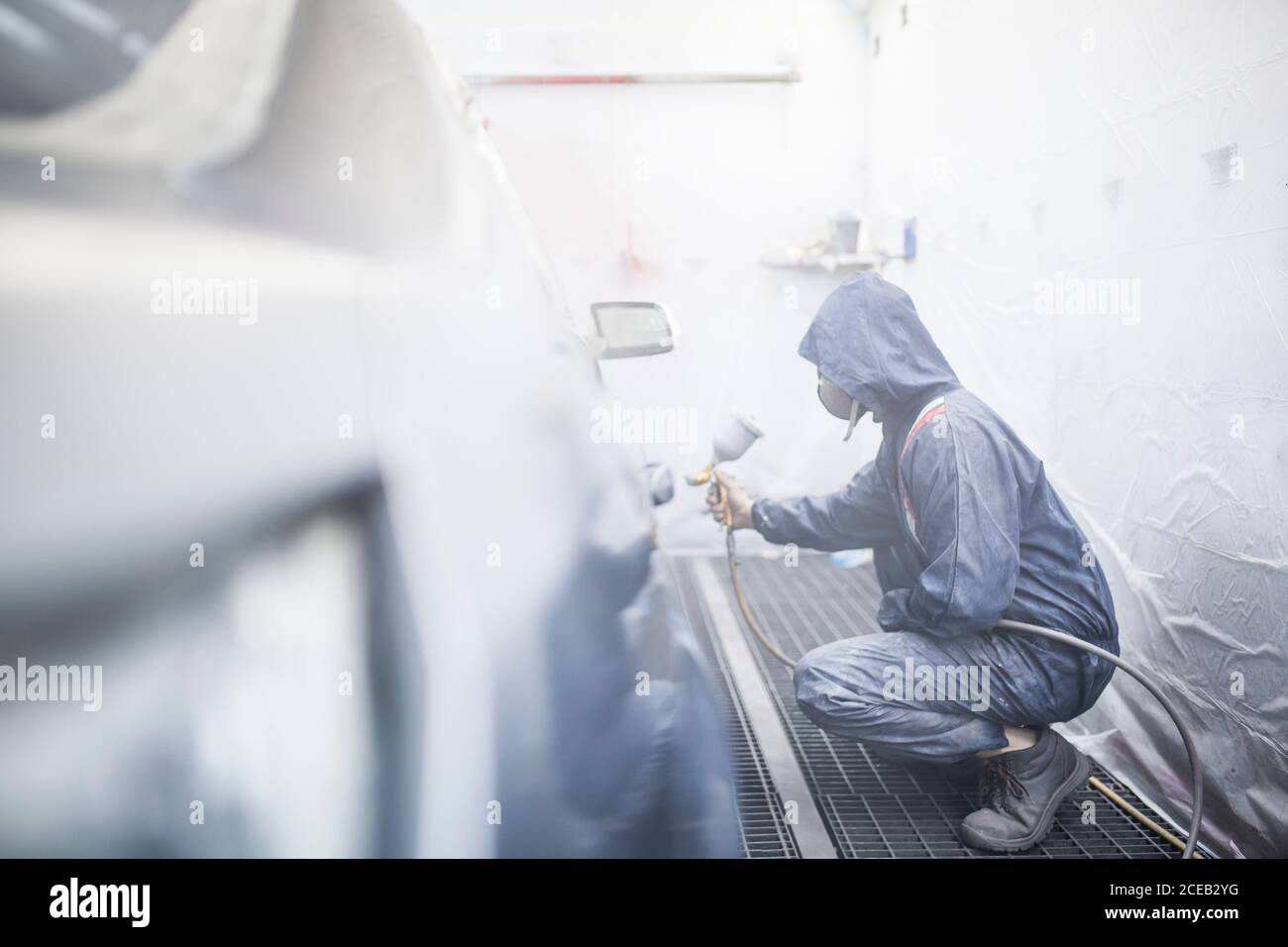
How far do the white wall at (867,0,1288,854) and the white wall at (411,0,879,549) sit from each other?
0.13m

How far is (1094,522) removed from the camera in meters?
2.06

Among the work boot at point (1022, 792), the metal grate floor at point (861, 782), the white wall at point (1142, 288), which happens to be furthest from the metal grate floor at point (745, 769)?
the white wall at point (1142, 288)

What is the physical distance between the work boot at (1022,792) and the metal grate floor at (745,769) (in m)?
0.37

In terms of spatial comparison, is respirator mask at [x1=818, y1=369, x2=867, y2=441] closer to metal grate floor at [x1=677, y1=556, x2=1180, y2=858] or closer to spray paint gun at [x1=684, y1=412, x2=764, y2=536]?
spray paint gun at [x1=684, y1=412, x2=764, y2=536]

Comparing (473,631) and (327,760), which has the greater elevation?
(473,631)

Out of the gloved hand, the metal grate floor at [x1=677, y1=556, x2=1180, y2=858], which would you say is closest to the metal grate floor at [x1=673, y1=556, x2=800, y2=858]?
the metal grate floor at [x1=677, y1=556, x2=1180, y2=858]

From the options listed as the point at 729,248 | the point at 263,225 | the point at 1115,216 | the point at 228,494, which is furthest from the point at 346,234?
the point at 1115,216

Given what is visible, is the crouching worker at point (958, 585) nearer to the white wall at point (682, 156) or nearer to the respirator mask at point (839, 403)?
the respirator mask at point (839, 403)

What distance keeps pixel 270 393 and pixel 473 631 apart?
1.64 ft

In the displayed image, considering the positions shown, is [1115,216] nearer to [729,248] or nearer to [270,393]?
[729,248]

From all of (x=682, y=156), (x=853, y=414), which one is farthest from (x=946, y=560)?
(x=682, y=156)

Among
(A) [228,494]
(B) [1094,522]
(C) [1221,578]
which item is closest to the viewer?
(A) [228,494]

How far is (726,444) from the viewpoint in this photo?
6.52ft

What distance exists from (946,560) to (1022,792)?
0.49 m
